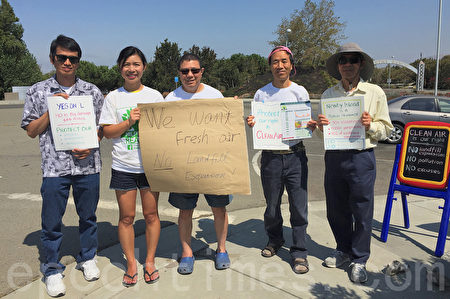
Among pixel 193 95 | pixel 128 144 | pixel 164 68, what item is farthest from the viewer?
pixel 164 68

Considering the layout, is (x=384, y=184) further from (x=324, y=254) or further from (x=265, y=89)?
(x=265, y=89)

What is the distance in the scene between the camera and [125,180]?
2.80m

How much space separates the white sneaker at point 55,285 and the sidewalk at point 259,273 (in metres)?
0.06

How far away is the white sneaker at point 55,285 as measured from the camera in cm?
270

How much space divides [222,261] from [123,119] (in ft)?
5.20

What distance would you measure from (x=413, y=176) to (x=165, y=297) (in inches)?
118

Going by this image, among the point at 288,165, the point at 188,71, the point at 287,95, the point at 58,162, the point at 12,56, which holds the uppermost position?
the point at 12,56

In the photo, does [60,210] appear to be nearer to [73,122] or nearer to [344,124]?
[73,122]

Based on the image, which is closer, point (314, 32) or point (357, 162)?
point (357, 162)

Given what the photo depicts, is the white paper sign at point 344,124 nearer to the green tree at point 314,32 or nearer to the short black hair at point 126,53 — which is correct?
the short black hair at point 126,53

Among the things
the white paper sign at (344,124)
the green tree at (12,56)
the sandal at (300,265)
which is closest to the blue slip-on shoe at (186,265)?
the sandal at (300,265)

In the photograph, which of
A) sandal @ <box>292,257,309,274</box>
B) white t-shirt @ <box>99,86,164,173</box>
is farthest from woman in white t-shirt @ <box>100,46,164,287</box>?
sandal @ <box>292,257,309,274</box>

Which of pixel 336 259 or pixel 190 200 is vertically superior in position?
pixel 190 200

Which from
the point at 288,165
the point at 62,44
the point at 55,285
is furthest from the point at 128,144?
the point at 288,165
